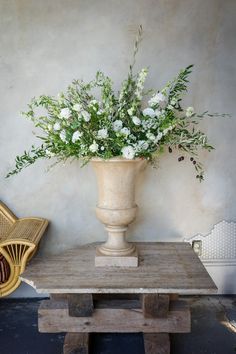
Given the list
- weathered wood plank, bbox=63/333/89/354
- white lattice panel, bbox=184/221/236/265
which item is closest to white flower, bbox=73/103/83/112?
weathered wood plank, bbox=63/333/89/354

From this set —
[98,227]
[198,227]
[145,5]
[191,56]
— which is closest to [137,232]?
[98,227]

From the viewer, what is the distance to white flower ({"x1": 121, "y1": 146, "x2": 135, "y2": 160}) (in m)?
1.66

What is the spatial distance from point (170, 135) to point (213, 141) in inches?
23.2

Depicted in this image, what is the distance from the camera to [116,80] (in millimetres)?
2283

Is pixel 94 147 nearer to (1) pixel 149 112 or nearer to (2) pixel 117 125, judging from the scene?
(2) pixel 117 125

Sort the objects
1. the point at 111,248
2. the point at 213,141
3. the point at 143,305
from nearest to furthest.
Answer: the point at 143,305, the point at 111,248, the point at 213,141

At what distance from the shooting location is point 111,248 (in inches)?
74.7

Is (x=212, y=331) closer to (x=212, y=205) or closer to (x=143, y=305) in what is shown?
(x=143, y=305)

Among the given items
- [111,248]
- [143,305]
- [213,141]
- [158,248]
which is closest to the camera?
[143,305]

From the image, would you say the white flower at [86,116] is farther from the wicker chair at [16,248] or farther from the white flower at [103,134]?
the wicker chair at [16,248]

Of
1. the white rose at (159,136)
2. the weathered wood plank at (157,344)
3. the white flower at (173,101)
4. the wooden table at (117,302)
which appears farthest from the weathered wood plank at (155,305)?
the white flower at (173,101)

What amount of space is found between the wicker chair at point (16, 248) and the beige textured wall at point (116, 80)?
195 millimetres

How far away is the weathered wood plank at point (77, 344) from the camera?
1714 millimetres

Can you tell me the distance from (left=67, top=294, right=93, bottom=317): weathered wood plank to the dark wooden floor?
0.30 meters
